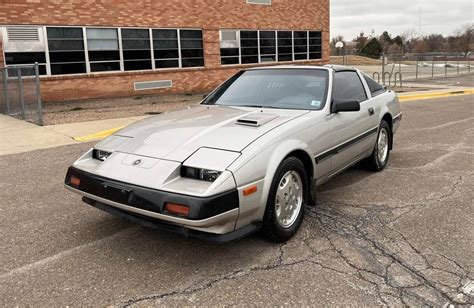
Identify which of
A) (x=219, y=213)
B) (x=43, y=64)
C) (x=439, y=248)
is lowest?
(x=439, y=248)

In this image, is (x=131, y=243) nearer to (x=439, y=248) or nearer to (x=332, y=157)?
(x=332, y=157)

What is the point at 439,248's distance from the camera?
12.1ft

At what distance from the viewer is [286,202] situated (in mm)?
3797

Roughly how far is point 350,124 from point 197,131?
192 cm

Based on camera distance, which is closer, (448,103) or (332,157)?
(332,157)

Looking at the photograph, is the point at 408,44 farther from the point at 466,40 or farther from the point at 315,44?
the point at 315,44

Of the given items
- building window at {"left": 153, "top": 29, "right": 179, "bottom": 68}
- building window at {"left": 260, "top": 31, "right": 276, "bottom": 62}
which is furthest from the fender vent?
building window at {"left": 260, "top": 31, "right": 276, "bottom": 62}

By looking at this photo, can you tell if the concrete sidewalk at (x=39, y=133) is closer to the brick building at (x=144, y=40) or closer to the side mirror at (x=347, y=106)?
the brick building at (x=144, y=40)

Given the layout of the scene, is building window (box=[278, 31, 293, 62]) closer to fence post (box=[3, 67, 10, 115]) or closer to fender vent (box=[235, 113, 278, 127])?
fence post (box=[3, 67, 10, 115])

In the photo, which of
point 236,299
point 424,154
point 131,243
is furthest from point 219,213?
point 424,154

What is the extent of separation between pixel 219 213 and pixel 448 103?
44.8 feet

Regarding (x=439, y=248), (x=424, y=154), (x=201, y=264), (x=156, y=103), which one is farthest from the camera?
(x=156, y=103)

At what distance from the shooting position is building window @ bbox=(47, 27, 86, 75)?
584 inches

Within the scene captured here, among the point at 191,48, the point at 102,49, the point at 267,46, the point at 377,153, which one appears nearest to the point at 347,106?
the point at 377,153
